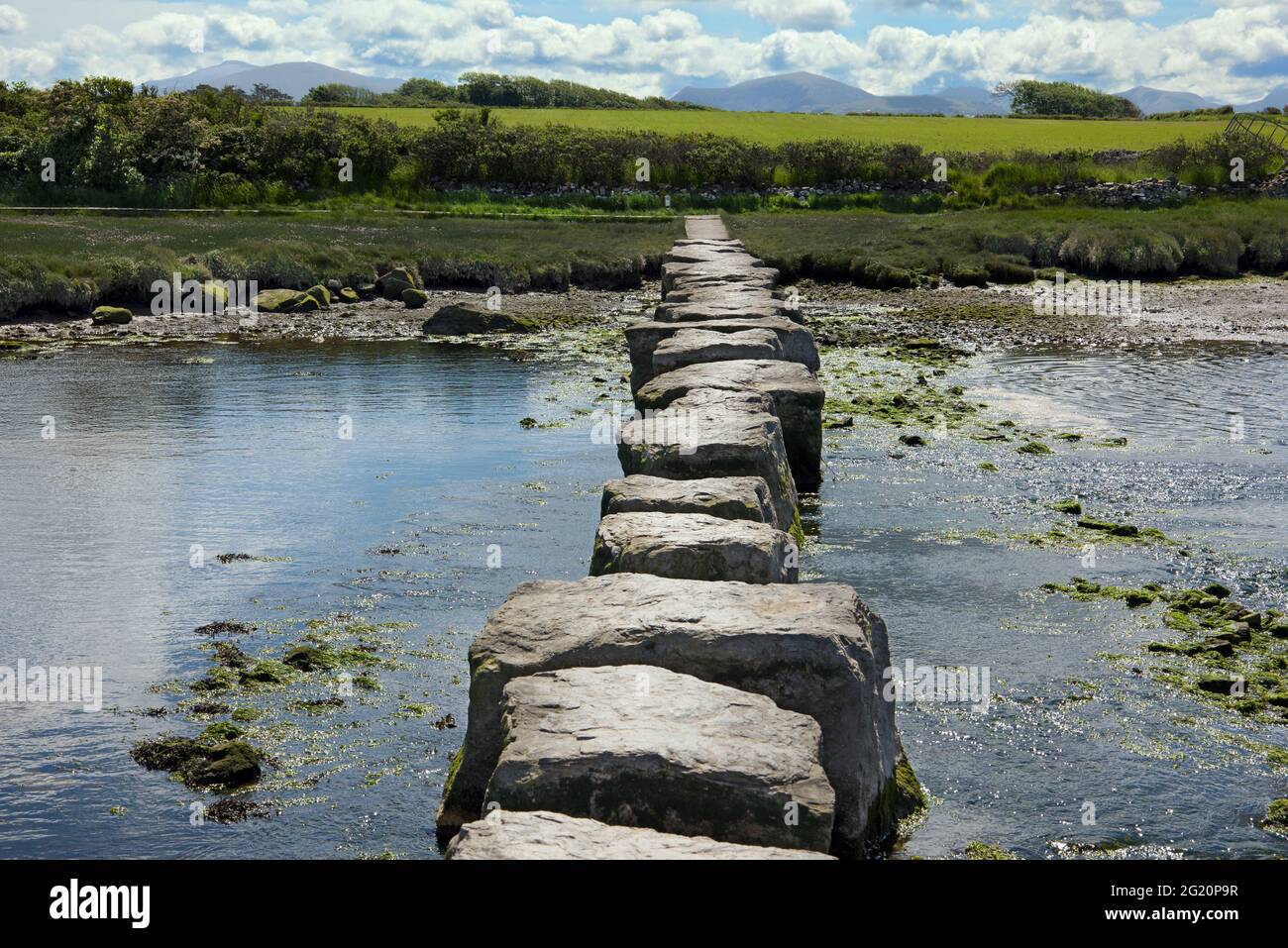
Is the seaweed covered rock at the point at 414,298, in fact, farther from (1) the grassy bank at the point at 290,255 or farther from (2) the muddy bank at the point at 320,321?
(1) the grassy bank at the point at 290,255

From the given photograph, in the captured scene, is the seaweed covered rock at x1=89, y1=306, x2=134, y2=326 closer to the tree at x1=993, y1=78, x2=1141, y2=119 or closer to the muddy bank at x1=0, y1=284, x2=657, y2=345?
the muddy bank at x1=0, y1=284, x2=657, y2=345

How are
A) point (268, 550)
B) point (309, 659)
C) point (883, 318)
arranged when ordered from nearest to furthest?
point (309, 659), point (268, 550), point (883, 318)

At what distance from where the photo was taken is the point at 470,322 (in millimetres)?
27078

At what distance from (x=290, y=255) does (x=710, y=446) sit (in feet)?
79.7

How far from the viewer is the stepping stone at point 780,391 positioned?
39.8 ft

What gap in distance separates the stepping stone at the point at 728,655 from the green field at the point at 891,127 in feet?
201

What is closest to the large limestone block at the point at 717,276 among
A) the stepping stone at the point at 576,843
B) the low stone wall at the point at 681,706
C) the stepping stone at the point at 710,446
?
the stepping stone at the point at 710,446

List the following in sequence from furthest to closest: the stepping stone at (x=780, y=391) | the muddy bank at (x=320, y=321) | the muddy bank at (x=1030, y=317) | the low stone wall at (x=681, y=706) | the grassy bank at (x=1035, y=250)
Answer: the grassy bank at (x=1035, y=250), the muddy bank at (x=320, y=321), the muddy bank at (x=1030, y=317), the stepping stone at (x=780, y=391), the low stone wall at (x=681, y=706)

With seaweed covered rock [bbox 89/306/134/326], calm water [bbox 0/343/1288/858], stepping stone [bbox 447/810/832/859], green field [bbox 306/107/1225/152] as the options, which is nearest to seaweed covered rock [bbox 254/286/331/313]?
seaweed covered rock [bbox 89/306/134/326]

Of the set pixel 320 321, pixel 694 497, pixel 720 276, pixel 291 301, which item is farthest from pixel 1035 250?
pixel 694 497

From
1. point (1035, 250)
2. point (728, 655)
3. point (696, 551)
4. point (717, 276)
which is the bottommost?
point (728, 655)

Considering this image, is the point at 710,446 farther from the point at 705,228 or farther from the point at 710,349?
the point at 705,228

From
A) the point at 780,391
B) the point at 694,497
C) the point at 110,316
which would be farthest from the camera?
the point at 110,316

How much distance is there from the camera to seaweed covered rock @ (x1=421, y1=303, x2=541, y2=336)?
27.0 meters
